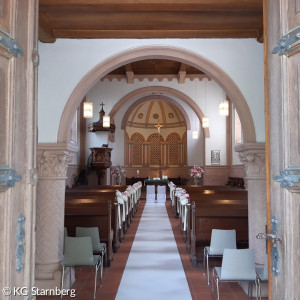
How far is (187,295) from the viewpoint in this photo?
4.92 meters

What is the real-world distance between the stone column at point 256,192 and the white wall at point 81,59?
3.98 feet

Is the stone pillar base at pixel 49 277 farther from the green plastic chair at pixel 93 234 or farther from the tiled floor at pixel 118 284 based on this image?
the green plastic chair at pixel 93 234

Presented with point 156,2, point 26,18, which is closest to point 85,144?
point 156,2

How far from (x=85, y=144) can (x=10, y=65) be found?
47.4ft

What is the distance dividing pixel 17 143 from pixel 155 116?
20658mm

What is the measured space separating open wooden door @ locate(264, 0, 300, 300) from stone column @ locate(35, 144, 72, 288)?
3823mm

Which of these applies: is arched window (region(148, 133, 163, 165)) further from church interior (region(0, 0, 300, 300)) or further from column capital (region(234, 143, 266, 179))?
column capital (region(234, 143, 266, 179))

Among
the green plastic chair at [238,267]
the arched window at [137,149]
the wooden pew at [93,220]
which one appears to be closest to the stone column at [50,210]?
the wooden pew at [93,220]

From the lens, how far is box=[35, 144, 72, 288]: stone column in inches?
212

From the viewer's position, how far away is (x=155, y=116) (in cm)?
2270

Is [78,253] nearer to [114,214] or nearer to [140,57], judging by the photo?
[114,214]

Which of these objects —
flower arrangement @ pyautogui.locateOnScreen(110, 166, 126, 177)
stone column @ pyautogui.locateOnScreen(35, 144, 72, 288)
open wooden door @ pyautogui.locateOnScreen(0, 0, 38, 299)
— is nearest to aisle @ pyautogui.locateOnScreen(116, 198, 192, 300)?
stone column @ pyautogui.locateOnScreen(35, 144, 72, 288)

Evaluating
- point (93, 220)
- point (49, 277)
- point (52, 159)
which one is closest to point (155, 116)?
point (93, 220)

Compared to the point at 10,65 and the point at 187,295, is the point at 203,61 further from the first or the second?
the point at 10,65
